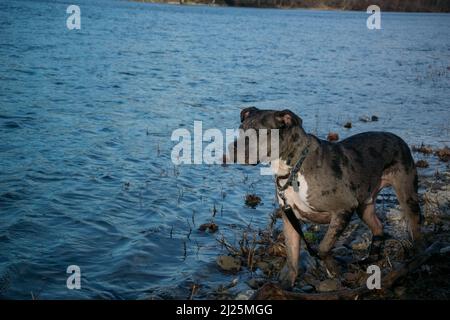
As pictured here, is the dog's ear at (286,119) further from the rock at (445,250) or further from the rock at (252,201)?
the rock at (252,201)

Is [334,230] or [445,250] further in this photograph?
[445,250]

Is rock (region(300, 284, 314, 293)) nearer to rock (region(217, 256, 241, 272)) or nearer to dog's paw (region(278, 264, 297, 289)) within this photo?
dog's paw (region(278, 264, 297, 289))

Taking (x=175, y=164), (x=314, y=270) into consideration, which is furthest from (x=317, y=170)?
(x=175, y=164)

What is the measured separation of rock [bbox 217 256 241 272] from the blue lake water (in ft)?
0.54

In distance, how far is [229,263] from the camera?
801 cm

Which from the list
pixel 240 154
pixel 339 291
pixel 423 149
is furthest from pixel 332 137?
pixel 339 291

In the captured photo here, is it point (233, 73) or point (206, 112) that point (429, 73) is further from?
point (206, 112)

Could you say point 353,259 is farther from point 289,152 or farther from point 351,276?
point 289,152

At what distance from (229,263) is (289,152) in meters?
2.13

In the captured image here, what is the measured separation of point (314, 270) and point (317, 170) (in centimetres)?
167

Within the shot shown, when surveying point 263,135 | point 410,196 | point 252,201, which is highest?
point 263,135

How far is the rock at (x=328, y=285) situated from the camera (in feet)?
23.0

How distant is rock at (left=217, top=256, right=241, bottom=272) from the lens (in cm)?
794

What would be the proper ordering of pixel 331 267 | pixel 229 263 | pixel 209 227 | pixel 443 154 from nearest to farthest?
pixel 331 267
pixel 229 263
pixel 209 227
pixel 443 154
